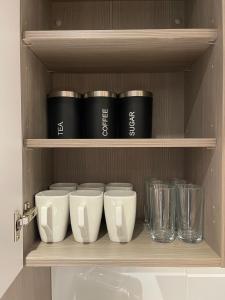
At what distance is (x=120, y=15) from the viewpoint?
3.47ft

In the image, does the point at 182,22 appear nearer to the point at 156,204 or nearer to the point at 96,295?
the point at 156,204

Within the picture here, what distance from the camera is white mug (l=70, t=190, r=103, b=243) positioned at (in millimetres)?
803

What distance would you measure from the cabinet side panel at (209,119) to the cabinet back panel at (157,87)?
6 centimetres

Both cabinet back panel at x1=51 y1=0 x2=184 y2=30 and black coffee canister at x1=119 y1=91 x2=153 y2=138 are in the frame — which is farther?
cabinet back panel at x1=51 y1=0 x2=184 y2=30

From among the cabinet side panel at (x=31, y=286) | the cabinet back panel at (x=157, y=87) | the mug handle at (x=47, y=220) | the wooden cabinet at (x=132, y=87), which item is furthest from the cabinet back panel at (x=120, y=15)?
the cabinet side panel at (x=31, y=286)

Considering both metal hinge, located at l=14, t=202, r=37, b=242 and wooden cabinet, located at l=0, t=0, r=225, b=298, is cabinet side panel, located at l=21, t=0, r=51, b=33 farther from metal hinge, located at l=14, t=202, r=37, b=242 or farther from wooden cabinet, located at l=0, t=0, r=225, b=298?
metal hinge, located at l=14, t=202, r=37, b=242

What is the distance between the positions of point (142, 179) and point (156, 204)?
0.22 m

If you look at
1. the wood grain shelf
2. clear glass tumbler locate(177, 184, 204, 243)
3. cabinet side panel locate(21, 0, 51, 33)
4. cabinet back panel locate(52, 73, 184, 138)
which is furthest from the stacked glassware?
cabinet side panel locate(21, 0, 51, 33)

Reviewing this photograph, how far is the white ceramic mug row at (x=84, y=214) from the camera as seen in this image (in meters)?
0.80

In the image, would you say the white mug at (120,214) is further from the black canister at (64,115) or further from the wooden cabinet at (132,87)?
the black canister at (64,115)

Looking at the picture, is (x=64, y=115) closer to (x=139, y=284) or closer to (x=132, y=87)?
(x=132, y=87)

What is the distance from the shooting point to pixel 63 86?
107 centimetres

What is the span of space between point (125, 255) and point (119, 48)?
0.49m

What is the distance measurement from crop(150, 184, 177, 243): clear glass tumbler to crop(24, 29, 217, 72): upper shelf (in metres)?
0.35
